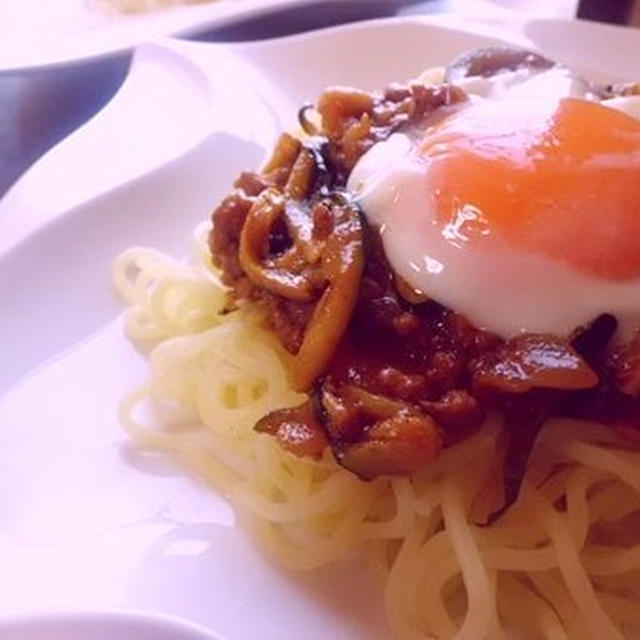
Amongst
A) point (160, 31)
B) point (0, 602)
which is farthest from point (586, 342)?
point (160, 31)

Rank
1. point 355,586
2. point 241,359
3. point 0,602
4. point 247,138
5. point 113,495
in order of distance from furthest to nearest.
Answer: point 247,138, point 241,359, point 113,495, point 355,586, point 0,602

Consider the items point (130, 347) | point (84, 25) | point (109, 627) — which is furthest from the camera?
point (84, 25)

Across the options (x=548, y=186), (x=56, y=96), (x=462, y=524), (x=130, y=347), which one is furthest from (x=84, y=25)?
(x=462, y=524)

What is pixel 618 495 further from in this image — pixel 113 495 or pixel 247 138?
pixel 247 138

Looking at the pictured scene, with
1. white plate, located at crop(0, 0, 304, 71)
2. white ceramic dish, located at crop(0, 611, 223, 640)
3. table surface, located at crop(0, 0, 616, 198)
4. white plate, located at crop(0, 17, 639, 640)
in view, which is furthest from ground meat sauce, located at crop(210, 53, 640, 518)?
white plate, located at crop(0, 0, 304, 71)

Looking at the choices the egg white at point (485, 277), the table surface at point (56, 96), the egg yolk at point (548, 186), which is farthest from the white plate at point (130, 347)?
the egg yolk at point (548, 186)

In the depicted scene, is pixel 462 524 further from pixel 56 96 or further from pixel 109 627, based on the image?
pixel 56 96

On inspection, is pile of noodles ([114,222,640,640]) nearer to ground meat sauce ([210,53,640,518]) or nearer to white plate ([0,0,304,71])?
ground meat sauce ([210,53,640,518])
